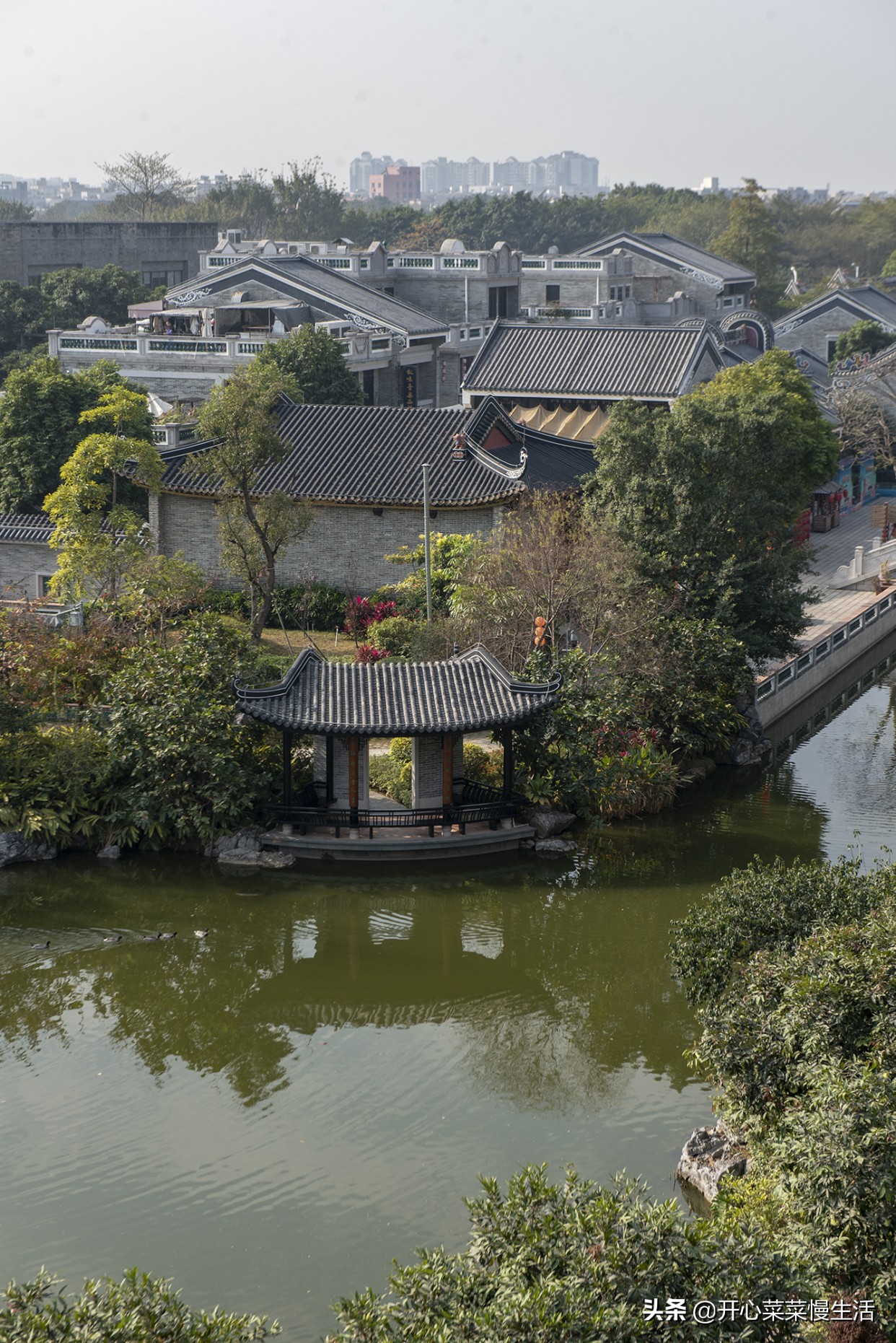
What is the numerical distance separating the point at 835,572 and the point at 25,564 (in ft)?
57.1

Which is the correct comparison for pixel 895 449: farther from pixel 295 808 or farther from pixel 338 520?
pixel 295 808

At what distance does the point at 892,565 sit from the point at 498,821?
1735 centimetres

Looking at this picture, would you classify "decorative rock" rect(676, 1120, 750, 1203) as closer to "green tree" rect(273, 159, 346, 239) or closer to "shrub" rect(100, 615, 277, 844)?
"shrub" rect(100, 615, 277, 844)

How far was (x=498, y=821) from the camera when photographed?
1719 cm

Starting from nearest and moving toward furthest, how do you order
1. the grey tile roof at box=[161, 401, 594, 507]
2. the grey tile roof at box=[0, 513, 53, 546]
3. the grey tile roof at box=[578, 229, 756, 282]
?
the grey tile roof at box=[161, 401, 594, 507]
the grey tile roof at box=[0, 513, 53, 546]
the grey tile roof at box=[578, 229, 756, 282]

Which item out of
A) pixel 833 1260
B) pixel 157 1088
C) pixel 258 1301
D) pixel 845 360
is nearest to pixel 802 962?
pixel 833 1260

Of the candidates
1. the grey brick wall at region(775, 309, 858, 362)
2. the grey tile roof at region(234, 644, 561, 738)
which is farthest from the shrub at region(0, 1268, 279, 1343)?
the grey brick wall at region(775, 309, 858, 362)

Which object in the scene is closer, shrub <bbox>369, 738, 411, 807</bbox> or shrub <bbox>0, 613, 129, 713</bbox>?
shrub <bbox>0, 613, 129, 713</bbox>

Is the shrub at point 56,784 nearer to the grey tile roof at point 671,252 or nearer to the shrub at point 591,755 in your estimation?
the shrub at point 591,755

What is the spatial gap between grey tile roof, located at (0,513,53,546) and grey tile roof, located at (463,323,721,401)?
12692 millimetres

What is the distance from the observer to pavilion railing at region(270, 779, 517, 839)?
16750 mm

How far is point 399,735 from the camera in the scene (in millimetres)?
16109

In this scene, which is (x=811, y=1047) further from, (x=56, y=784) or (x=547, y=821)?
(x=56, y=784)

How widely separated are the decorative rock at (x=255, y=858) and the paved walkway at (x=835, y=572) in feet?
34.7
